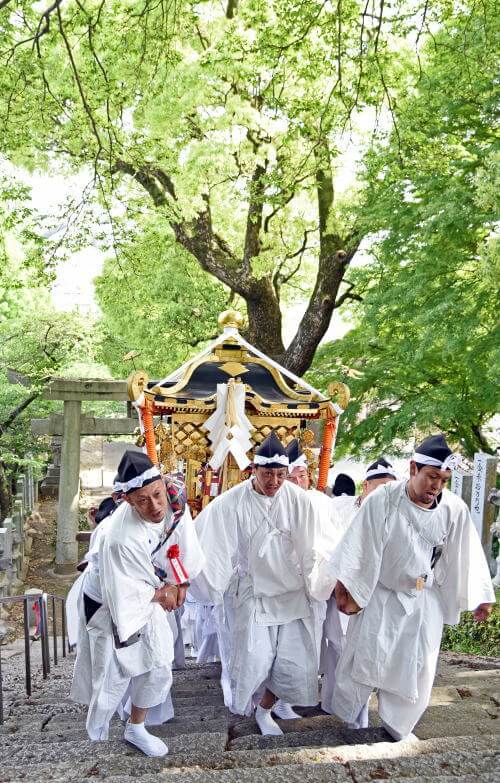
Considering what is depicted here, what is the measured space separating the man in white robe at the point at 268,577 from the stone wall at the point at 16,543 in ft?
19.0

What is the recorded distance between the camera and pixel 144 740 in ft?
12.0

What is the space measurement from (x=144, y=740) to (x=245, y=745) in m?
0.56

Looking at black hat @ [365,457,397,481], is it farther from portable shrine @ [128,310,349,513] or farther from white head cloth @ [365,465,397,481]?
portable shrine @ [128,310,349,513]

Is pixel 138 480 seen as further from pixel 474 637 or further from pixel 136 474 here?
pixel 474 637

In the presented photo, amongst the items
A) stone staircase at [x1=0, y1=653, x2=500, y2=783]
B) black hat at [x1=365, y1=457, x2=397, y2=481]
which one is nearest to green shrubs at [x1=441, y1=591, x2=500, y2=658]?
stone staircase at [x1=0, y1=653, x2=500, y2=783]

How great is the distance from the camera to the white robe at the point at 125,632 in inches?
148

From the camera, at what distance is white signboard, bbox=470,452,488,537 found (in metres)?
7.60

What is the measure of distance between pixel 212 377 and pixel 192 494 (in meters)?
1.12

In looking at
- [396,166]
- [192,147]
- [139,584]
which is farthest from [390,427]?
[139,584]

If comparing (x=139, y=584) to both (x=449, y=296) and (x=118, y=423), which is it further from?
(x=118, y=423)

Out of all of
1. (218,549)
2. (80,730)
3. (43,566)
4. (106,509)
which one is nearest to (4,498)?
(43,566)

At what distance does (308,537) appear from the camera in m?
4.35

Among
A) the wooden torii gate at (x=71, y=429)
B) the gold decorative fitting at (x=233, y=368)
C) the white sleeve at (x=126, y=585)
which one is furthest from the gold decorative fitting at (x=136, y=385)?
the wooden torii gate at (x=71, y=429)

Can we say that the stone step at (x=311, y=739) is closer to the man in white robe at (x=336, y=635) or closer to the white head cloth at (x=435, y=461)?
the man in white robe at (x=336, y=635)
